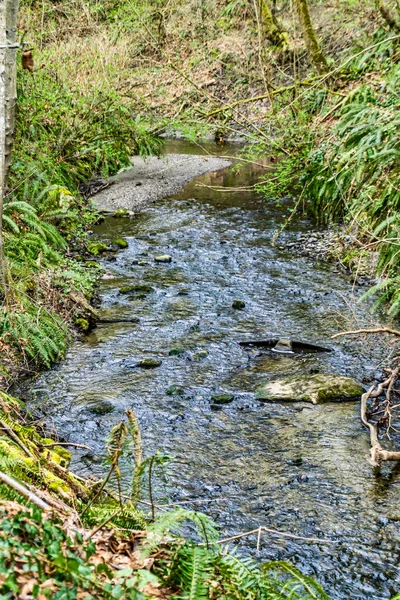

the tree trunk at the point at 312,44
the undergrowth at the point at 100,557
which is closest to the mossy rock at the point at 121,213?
the tree trunk at the point at 312,44

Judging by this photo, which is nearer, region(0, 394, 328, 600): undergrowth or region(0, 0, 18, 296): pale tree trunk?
region(0, 394, 328, 600): undergrowth

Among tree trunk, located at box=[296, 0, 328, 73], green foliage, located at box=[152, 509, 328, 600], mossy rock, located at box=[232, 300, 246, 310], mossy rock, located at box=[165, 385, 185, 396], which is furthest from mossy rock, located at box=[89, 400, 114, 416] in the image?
tree trunk, located at box=[296, 0, 328, 73]

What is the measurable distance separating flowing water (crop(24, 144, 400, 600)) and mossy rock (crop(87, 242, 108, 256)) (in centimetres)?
32

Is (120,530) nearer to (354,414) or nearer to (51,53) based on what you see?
(354,414)

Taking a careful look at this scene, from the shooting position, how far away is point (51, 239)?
7777 mm

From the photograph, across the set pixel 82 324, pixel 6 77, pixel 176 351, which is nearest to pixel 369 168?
pixel 176 351

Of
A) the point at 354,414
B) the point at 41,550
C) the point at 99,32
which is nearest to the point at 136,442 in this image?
the point at 41,550

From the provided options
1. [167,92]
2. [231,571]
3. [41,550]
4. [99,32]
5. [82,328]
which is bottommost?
[82,328]

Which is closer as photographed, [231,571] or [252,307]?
[231,571]

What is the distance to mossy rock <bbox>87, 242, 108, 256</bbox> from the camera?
8.55 meters

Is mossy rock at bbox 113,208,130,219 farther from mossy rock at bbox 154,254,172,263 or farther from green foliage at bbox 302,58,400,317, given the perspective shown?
green foliage at bbox 302,58,400,317

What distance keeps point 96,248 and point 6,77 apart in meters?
3.74

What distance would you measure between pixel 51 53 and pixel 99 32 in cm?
275

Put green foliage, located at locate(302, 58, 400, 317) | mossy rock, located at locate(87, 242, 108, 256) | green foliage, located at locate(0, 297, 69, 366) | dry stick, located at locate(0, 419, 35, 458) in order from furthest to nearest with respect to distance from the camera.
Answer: mossy rock, located at locate(87, 242, 108, 256) < green foliage, located at locate(302, 58, 400, 317) < green foliage, located at locate(0, 297, 69, 366) < dry stick, located at locate(0, 419, 35, 458)
